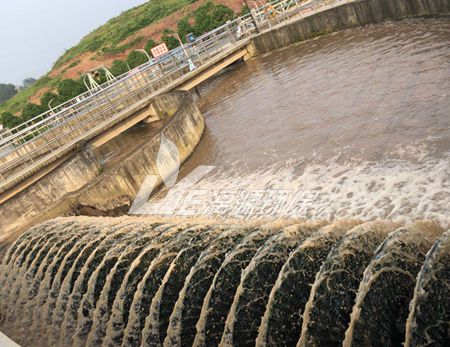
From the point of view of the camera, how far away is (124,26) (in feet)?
197

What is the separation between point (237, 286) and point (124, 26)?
61.4 meters

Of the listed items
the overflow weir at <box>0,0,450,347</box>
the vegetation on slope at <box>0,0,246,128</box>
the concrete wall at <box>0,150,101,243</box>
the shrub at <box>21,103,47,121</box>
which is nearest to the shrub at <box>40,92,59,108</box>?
the vegetation on slope at <box>0,0,246,128</box>

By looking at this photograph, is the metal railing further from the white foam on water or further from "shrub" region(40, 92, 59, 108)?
"shrub" region(40, 92, 59, 108)

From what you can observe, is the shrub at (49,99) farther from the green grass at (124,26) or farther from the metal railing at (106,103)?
the green grass at (124,26)

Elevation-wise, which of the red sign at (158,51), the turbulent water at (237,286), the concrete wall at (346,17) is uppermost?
the red sign at (158,51)

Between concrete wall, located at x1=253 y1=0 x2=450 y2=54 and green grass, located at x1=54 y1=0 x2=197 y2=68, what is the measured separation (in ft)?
112

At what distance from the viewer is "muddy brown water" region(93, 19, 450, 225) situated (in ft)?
23.3

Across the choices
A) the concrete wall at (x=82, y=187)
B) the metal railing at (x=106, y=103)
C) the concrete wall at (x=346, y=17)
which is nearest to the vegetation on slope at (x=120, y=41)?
the metal railing at (x=106, y=103)

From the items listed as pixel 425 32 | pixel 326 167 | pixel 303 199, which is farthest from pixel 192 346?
pixel 425 32

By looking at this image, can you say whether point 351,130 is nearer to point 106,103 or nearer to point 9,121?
point 106,103

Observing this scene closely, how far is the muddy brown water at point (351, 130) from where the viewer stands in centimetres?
711

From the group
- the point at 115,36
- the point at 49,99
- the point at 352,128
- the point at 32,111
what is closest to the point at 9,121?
the point at 32,111

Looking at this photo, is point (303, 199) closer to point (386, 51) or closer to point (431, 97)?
point (431, 97)

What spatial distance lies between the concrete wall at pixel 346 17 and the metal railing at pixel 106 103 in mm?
1293
